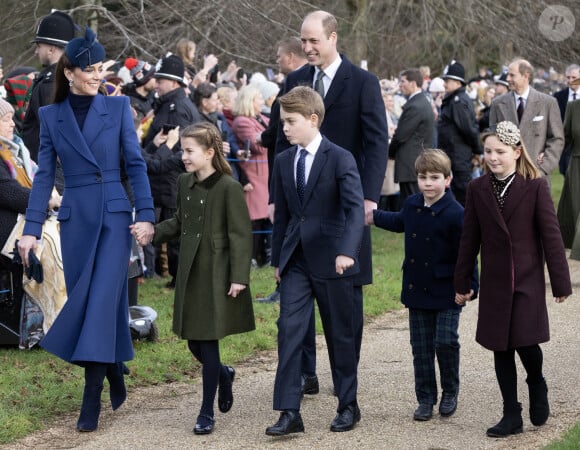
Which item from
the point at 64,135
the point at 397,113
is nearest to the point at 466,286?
the point at 64,135

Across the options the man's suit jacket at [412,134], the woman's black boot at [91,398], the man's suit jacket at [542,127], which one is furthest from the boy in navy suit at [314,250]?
the man's suit jacket at [412,134]

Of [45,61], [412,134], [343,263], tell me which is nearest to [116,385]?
[343,263]

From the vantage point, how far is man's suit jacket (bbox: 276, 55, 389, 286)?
22.0 feet

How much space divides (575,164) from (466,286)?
5.10 meters

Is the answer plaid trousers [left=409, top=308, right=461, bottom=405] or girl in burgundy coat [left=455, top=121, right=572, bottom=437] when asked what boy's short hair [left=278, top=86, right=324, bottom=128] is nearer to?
girl in burgundy coat [left=455, top=121, right=572, bottom=437]

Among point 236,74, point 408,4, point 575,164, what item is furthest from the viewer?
point 408,4

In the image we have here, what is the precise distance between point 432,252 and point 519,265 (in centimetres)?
62

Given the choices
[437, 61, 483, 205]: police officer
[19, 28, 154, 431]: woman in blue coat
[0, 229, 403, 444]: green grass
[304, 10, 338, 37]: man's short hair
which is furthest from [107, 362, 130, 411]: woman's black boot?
[437, 61, 483, 205]: police officer

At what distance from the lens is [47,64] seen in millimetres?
8953

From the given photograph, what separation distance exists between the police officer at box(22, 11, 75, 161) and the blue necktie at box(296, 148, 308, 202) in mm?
2980

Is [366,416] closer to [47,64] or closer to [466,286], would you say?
[466,286]

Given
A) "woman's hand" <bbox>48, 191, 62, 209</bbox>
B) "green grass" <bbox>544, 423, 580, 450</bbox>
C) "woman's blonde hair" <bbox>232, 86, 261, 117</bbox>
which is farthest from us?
"woman's blonde hair" <bbox>232, 86, 261, 117</bbox>

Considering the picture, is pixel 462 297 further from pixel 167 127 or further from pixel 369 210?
pixel 167 127

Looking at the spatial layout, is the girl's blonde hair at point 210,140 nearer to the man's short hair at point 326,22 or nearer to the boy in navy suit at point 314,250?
the boy in navy suit at point 314,250
